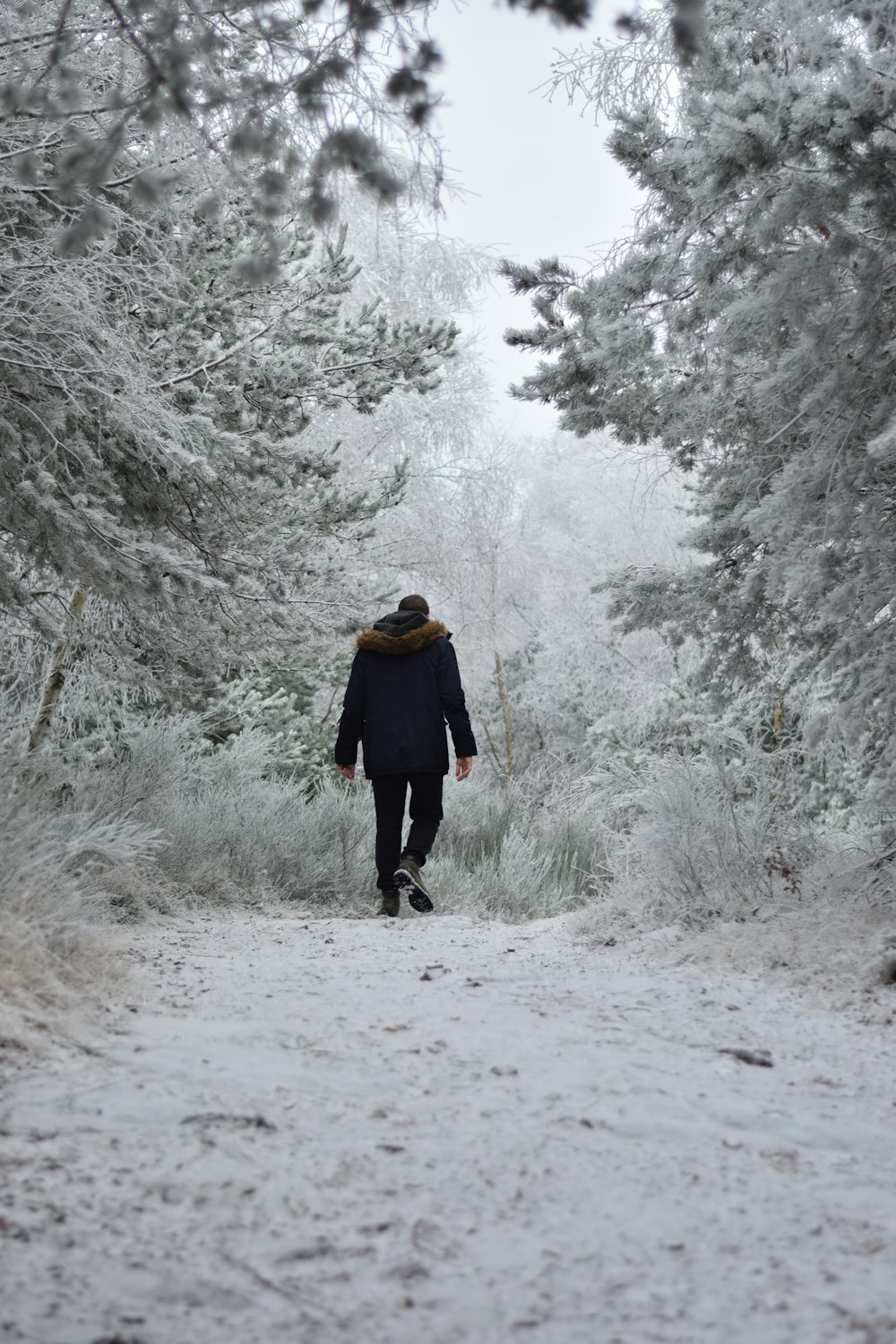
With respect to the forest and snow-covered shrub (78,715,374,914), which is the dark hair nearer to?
the forest

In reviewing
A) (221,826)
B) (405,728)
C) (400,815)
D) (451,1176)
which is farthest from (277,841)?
(451,1176)

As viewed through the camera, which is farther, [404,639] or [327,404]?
[327,404]

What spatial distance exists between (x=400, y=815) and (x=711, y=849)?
6.04ft

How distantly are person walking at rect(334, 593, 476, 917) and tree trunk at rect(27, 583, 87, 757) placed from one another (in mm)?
1762

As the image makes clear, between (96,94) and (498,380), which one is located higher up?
(498,380)

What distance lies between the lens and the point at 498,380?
712 inches

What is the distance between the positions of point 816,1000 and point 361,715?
11.8 feet

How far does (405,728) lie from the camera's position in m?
6.50

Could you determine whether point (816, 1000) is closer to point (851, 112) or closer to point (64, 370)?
point (851, 112)

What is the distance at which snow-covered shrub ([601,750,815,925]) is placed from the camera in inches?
210

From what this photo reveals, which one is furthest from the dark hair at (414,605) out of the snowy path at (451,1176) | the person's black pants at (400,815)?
the snowy path at (451,1176)

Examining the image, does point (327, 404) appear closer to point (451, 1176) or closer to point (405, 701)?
point (405, 701)

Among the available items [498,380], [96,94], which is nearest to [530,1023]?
[96,94]

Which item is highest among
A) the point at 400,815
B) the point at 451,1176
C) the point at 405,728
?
the point at 405,728
